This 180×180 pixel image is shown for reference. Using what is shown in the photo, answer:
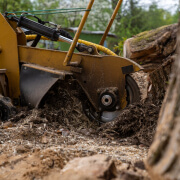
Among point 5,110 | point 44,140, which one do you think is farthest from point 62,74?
point 44,140

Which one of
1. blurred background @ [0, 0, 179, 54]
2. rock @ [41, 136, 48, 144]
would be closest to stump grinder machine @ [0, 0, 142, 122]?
rock @ [41, 136, 48, 144]

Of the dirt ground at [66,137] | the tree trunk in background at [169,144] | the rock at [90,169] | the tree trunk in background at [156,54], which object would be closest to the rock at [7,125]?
the dirt ground at [66,137]

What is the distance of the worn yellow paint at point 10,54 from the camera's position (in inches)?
189

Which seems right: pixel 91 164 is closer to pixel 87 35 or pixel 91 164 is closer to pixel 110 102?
pixel 110 102

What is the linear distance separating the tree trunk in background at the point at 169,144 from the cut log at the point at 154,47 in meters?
2.64

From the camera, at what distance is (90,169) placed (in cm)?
196

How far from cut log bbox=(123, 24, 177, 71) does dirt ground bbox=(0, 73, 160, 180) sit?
0.32 m

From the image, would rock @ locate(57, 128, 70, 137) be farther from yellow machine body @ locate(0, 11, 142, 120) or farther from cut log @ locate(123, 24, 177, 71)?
cut log @ locate(123, 24, 177, 71)

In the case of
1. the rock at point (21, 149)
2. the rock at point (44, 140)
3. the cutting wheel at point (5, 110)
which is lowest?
the rock at point (44, 140)

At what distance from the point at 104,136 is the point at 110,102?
24.0 inches

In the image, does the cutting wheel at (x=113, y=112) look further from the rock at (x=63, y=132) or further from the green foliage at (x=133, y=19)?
the green foliage at (x=133, y=19)

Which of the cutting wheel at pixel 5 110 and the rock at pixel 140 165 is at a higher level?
the cutting wheel at pixel 5 110

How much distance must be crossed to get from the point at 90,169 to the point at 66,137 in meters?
1.64

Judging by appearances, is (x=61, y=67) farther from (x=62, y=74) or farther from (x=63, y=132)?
(x=63, y=132)
